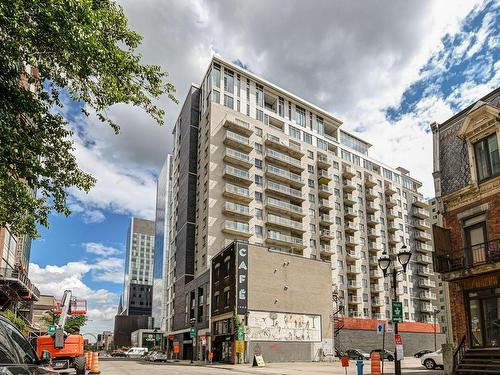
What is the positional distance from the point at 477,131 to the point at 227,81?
186ft

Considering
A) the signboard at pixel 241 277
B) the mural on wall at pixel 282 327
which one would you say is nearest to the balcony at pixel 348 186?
the mural on wall at pixel 282 327

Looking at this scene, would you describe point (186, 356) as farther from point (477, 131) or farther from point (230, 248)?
point (477, 131)

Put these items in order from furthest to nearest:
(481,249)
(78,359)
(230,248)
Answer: (230,248), (78,359), (481,249)

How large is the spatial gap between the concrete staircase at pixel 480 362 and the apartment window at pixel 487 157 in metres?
7.32

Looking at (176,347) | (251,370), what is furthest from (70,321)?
(251,370)

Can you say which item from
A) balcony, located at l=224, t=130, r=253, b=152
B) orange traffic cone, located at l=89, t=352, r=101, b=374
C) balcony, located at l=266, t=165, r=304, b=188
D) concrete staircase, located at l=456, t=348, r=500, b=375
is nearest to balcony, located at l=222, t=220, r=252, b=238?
balcony, located at l=266, t=165, r=304, b=188

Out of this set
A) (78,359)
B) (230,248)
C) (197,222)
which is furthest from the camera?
(197,222)

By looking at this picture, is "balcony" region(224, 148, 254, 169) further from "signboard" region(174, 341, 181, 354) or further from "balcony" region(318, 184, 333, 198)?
"signboard" region(174, 341, 181, 354)

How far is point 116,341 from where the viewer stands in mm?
152625

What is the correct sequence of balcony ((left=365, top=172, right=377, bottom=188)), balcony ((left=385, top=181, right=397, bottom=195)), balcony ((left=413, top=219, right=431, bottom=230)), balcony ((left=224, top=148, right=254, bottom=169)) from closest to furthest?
balcony ((left=224, top=148, right=254, bottom=169))
balcony ((left=365, top=172, right=377, bottom=188))
balcony ((left=385, top=181, right=397, bottom=195))
balcony ((left=413, top=219, right=431, bottom=230))

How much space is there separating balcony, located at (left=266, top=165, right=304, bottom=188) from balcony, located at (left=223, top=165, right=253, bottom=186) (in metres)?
4.13

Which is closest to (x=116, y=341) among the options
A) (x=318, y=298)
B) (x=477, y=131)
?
(x=318, y=298)

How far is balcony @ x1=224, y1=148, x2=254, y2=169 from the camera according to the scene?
67.8 m

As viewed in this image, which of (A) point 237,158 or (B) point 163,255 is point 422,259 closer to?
(A) point 237,158
